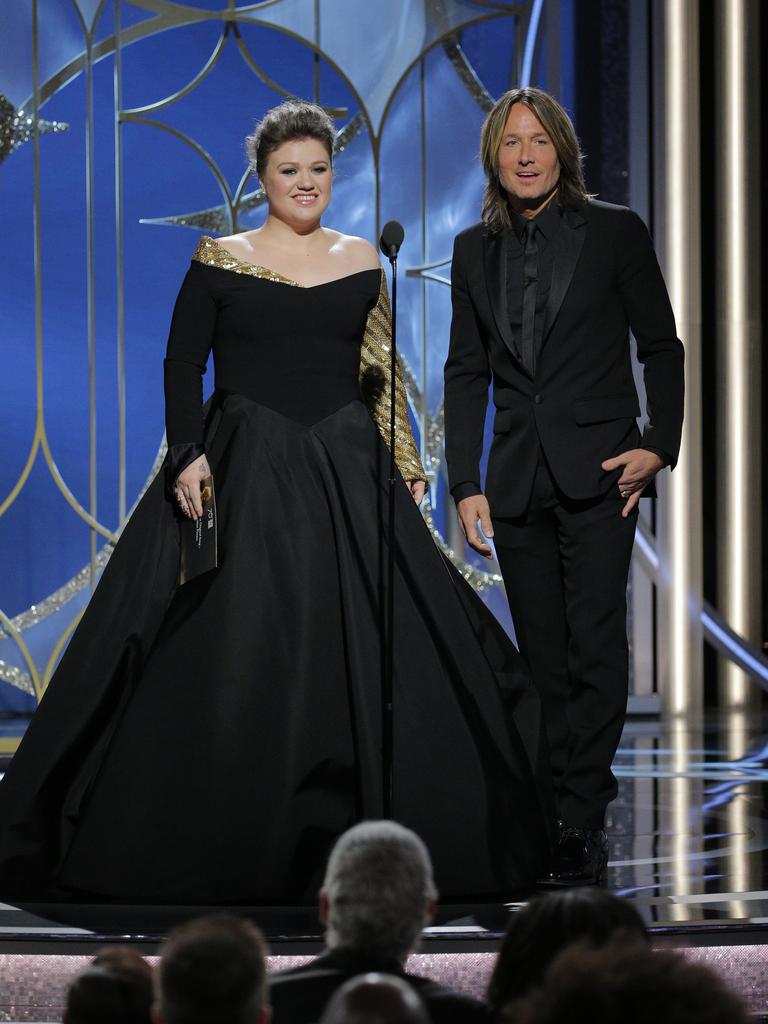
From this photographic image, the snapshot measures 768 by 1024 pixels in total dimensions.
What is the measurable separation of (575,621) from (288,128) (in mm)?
1021

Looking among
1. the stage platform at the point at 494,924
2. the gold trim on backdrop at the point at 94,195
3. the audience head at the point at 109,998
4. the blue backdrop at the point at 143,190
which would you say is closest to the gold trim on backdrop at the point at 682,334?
the blue backdrop at the point at 143,190

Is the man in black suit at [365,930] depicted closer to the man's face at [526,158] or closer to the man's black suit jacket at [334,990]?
the man's black suit jacket at [334,990]

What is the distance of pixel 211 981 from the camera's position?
110cm

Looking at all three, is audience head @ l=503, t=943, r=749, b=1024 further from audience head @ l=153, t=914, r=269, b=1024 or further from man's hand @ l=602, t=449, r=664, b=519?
man's hand @ l=602, t=449, r=664, b=519

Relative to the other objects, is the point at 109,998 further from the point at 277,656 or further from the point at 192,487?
the point at 192,487

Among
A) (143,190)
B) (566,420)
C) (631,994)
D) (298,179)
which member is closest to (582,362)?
(566,420)

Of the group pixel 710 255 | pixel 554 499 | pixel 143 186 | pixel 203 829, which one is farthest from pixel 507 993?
pixel 710 255

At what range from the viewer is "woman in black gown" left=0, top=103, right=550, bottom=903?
2.47 metres

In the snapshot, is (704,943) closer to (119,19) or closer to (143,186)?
(143,186)

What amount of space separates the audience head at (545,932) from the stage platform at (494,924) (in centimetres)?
75

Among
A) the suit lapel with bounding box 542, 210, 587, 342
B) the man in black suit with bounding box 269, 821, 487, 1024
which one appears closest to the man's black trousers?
the suit lapel with bounding box 542, 210, 587, 342

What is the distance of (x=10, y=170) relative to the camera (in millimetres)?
4703

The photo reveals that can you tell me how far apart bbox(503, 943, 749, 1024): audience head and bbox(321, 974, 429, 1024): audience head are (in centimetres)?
8

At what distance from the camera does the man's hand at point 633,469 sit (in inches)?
103
